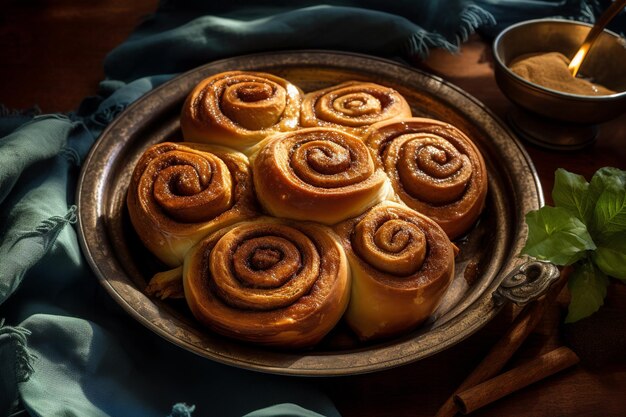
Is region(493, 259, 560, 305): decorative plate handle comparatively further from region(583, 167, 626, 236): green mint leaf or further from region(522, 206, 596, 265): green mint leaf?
region(583, 167, 626, 236): green mint leaf

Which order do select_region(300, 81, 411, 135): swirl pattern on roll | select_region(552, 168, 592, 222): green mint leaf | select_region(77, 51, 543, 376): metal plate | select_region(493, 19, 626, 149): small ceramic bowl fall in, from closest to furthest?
select_region(77, 51, 543, 376): metal plate → select_region(552, 168, 592, 222): green mint leaf → select_region(300, 81, 411, 135): swirl pattern on roll → select_region(493, 19, 626, 149): small ceramic bowl

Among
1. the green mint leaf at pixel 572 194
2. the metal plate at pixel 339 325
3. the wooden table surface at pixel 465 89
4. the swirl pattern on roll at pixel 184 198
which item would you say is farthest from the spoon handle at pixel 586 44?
the swirl pattern on roll at pixel 184 198

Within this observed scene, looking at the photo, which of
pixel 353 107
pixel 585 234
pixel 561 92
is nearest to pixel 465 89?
pixel 561 92

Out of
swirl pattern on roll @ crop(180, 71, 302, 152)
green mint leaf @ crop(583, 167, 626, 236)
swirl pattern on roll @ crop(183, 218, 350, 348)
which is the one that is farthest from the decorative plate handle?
swirl pattern on roll @ crop(180, 71, 302, 152)

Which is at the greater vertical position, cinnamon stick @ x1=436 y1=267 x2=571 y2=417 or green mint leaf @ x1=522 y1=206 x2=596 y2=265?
green mint leaf @ x1=522 y1=206 x2=596 y2=265

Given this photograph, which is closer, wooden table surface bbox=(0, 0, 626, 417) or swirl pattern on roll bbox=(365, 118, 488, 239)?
wooden table surface bbox=(0, 0, 626, 417)

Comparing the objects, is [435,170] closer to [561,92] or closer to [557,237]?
[557,237]

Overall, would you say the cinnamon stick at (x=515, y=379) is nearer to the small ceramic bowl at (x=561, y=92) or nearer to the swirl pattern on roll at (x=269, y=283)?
the swirl pattern on roll at (x=269, y=283)
